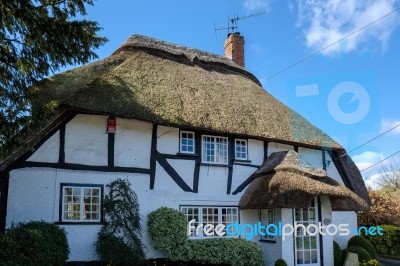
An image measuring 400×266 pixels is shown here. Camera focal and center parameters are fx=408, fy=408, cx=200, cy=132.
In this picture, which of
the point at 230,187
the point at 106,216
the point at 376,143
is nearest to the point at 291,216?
the point at 230,187

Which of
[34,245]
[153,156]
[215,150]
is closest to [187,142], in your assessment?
[215,150]

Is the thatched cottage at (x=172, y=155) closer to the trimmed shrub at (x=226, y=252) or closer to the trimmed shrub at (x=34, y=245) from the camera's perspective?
the trimmed shrub at (x=226, y=252)

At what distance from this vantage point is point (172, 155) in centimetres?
1239

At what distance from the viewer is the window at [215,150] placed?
42.8ft

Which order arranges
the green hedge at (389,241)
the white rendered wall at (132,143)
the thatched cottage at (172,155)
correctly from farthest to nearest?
1. the green hedge at (389,241)
2. the white rendered wall at (132,143)
3. the thatched cottage at (172,155)

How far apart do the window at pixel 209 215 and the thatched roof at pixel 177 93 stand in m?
2.50

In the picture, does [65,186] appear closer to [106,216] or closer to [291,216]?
[106,216]

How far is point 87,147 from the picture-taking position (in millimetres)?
11164

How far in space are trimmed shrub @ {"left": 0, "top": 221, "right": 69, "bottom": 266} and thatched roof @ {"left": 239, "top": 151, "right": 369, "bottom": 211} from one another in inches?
229

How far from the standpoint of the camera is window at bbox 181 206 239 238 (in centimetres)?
1248

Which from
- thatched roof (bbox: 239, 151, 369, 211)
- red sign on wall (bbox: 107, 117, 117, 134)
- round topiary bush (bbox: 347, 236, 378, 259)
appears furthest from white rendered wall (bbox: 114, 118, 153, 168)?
round topiary bush (bbox: 347, 236, 378, 259)

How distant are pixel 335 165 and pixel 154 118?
805 cm

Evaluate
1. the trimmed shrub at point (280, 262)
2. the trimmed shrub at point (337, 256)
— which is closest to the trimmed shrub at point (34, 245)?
the trimmed shrub at point (280, 262)

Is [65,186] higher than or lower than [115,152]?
lower
